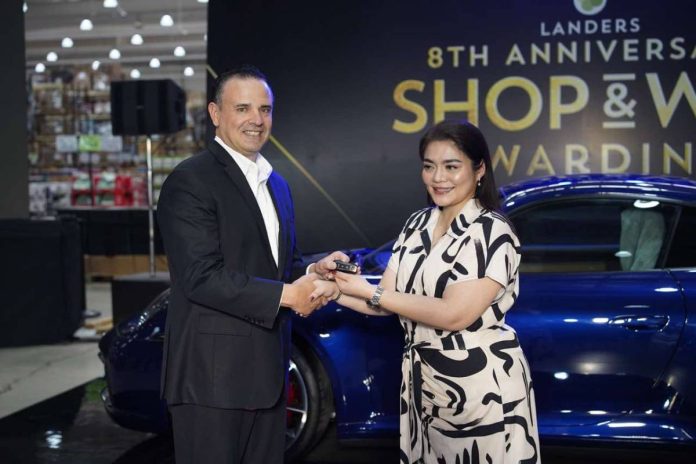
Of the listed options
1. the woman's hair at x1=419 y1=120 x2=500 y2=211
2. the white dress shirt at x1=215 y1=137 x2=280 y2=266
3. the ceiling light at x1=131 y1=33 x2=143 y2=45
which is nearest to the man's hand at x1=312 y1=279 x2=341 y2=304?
the white dress shirt at x1=215 y1=137 x2=280 y2=266

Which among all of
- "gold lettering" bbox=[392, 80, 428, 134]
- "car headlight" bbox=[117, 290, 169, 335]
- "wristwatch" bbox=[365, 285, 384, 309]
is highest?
"gold lettering" bbox=[392, 80, 428, 134]

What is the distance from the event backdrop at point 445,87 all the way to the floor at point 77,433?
2273mm

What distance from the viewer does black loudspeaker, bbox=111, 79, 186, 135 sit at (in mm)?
8328

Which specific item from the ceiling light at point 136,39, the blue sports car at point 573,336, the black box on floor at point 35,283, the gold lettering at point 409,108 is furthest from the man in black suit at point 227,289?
the ceiling light at point 136,39

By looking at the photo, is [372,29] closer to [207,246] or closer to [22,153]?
[22,153]

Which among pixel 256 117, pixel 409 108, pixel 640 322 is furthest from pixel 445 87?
A: pixel 256 117

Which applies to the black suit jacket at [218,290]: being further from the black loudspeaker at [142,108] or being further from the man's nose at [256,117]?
the black loudspeaker at [142,108]

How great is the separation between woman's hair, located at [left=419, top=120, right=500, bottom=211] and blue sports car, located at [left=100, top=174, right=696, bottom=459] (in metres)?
1.24

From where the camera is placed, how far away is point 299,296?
6.81 feet

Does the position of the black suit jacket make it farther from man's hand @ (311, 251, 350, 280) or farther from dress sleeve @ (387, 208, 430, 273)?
dress sleeve @ (387, 208, 430, 273)

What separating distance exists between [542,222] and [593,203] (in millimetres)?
224

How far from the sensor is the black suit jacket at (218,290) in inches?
79.5

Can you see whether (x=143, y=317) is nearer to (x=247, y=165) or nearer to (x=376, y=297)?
(x=247, y=165)

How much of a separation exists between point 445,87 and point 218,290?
16.7 feet
